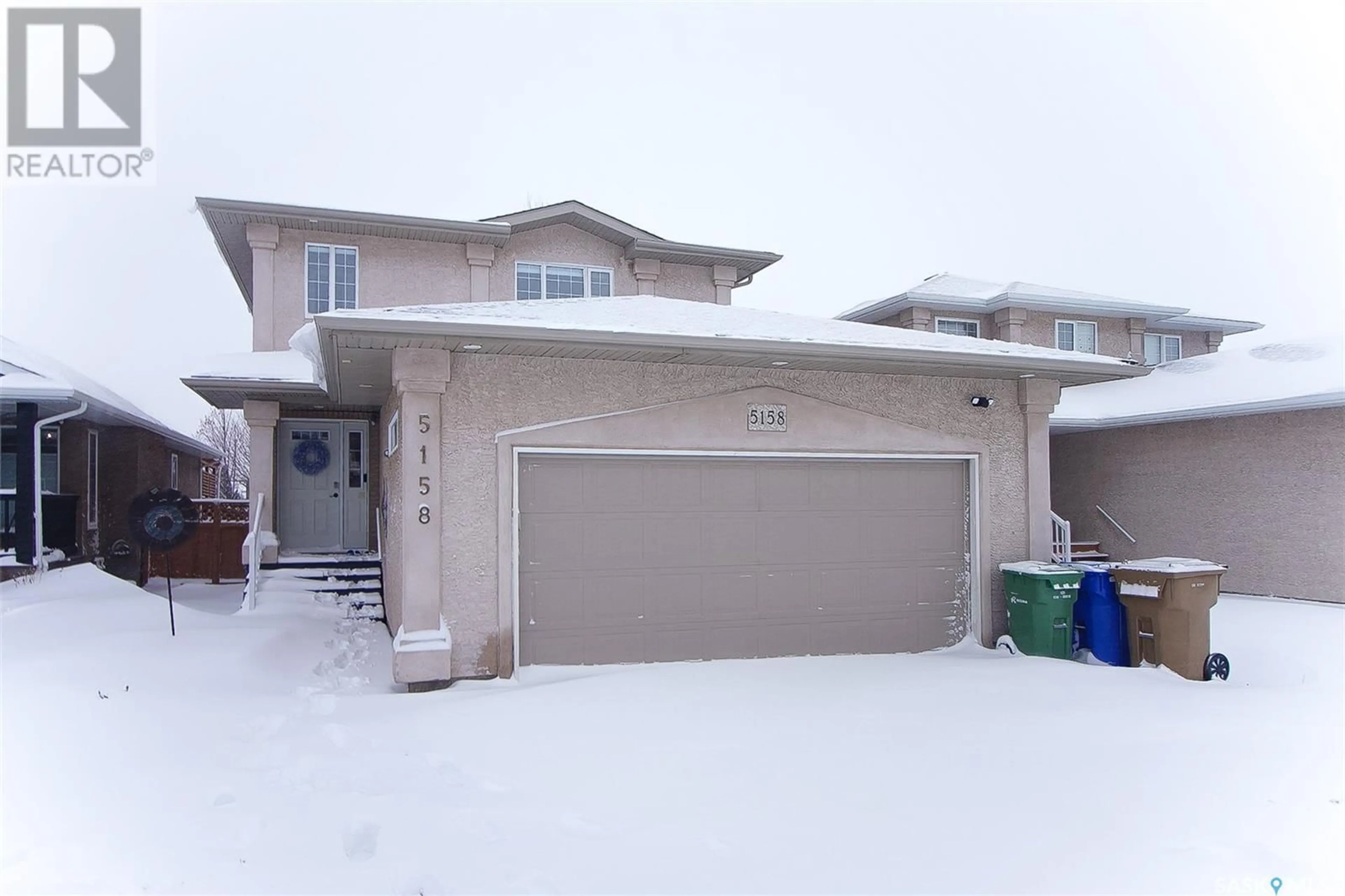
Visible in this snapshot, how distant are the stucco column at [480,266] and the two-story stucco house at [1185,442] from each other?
30.5 feet

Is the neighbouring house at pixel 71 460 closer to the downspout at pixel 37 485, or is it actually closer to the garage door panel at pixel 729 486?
the downspout at pixel 37 485

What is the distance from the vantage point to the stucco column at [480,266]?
14.1m

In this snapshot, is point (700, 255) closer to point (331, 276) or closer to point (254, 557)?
point (331, 276)

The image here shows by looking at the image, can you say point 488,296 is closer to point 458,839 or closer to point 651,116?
point 458,839

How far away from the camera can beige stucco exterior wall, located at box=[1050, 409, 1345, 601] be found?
12391 mm

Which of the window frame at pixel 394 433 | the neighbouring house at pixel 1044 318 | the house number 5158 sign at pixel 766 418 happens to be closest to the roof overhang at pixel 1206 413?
the neighbouring house at pixel 1044 318

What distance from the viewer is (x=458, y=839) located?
3.95 meters

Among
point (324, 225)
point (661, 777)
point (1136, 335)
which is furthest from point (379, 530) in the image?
point (1136, 335)

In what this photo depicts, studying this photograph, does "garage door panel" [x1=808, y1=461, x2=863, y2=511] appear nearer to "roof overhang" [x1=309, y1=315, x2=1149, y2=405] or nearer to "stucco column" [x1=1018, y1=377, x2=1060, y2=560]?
"roof overhang" [x1=309, y1=315, x2=1149, y2=405]

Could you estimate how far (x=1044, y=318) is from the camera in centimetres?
1866

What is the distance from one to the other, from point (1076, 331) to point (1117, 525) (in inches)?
218

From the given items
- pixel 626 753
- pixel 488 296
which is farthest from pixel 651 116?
pixel 626 753

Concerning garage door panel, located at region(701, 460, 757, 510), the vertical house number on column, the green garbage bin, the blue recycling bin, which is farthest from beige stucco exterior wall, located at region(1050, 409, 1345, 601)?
the vertical house number on column

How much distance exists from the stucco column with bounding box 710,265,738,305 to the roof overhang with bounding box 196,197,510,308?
13.6 feet
